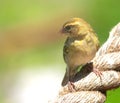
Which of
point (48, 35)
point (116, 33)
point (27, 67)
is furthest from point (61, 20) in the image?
point (116, 33)

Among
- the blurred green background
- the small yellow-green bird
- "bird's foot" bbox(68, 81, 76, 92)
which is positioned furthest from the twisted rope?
the blurred green background

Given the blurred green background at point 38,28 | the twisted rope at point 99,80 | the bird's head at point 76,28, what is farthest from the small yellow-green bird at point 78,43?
the blurred green background at point 38,28

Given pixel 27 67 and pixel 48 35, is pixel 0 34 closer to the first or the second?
pixel 48 35

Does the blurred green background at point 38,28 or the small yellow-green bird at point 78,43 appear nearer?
the small yellow-green bird at point 78,43

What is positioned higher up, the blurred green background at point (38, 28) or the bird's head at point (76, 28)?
the bird's head at point (76, 28)

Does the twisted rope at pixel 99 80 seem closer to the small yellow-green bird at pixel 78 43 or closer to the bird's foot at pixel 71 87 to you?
the bird's foot at pixel 71 87

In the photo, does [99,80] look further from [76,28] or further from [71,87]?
[76,28]

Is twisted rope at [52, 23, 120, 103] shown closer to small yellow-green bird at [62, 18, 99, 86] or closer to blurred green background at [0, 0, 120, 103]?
small yellow-green bird at [62, 18, 99, 86]

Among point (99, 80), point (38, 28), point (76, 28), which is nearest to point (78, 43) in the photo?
point (76, 28)

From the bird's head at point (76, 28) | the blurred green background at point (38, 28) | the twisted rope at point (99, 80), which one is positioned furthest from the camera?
the blurred green background at point (38, 28)
